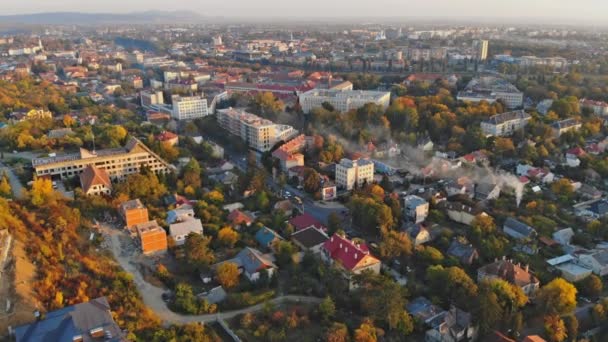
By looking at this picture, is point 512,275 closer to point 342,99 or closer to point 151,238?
point 151,238

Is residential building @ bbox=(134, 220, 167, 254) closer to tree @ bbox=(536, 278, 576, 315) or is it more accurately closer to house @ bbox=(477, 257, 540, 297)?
house @ bbox=(477, 257, 540, 297)

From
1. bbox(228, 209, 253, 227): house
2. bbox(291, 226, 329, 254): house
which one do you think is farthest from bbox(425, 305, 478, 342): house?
bbox(228, 209, 253, 227): house

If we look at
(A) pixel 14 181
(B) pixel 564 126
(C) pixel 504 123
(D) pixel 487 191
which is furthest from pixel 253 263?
(B) pixel 564 126

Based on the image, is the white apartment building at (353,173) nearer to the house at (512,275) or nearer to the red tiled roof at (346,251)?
the red tiled roof at (346,251)

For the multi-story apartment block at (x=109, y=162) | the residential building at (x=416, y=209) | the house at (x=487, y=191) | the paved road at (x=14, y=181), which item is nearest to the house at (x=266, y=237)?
the residential building at (x=416, y=209)

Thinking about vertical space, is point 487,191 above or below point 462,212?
above

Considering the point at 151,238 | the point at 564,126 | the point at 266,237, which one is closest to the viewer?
the point at 151,238

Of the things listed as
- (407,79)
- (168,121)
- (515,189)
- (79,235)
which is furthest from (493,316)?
(407,79)
